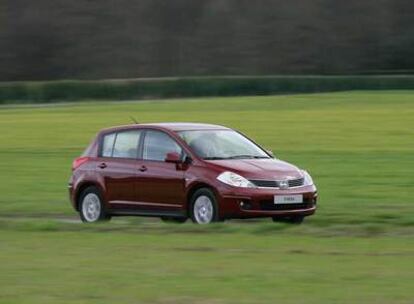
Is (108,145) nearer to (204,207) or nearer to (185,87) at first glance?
(204,207)

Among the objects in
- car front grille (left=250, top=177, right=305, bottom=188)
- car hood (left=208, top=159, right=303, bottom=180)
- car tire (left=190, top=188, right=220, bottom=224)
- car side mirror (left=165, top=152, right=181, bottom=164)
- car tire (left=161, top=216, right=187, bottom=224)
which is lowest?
car tire (left=161, top=216, right=187, bottom=224)

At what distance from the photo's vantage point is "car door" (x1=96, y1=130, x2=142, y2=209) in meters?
17.2

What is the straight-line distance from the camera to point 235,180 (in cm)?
1595

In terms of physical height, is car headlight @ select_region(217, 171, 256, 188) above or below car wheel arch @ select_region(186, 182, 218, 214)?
above

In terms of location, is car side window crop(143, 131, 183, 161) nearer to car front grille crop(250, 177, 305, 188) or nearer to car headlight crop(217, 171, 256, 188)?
car headlight crop(217, 171, 256, 188)

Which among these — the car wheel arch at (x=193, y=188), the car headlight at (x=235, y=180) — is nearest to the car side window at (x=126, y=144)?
the car wheel arch at (x=193, y=188)

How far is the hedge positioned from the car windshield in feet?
199

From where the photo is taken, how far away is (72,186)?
1809cm

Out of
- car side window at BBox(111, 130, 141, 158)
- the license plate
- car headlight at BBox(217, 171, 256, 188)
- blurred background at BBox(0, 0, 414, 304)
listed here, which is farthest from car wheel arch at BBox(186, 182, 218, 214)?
car side window at BBox(111, 130, 141, 158)

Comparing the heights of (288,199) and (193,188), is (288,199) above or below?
below

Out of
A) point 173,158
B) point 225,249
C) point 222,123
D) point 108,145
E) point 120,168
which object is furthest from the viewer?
point 222,123

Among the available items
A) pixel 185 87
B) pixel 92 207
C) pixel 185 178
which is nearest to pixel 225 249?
pixel 185 178

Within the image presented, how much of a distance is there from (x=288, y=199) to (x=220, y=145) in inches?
58.9

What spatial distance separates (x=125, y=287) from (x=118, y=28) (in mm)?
92931
